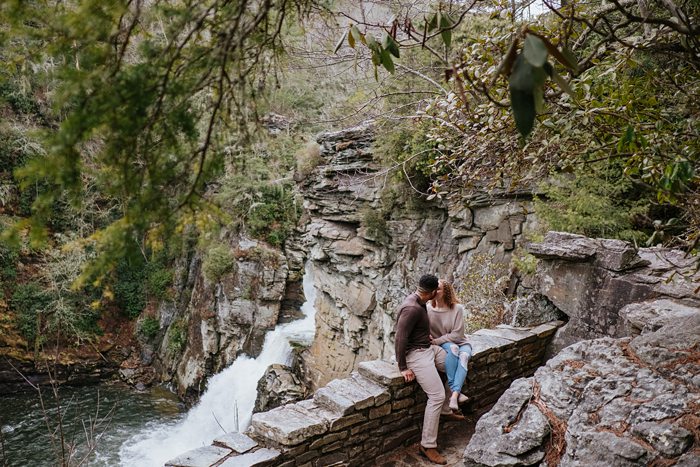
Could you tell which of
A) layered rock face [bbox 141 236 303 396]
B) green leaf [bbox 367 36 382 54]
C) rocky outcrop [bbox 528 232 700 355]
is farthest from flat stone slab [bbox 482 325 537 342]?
layered rock face [bbox 141 236 303 396]

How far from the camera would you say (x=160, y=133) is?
1.81 meters

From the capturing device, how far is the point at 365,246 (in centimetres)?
1201

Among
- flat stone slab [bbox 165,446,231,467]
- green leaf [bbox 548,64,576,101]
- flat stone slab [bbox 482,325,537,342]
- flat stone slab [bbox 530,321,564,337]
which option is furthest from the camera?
flat stone slab [bbox 530,321,564,337]

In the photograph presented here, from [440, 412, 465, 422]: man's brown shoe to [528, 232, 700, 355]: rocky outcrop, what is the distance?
1761 mm

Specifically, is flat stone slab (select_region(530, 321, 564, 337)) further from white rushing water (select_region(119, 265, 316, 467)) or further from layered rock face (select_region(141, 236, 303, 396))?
layered rock face (select_region(141, 236, 303, 396))

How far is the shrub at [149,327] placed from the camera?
18.7 metres

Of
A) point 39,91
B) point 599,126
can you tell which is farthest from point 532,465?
point 39,91

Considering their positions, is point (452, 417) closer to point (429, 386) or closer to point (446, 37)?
point (429, 386)

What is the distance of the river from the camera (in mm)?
12227

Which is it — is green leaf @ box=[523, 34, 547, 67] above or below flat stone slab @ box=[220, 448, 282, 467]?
above

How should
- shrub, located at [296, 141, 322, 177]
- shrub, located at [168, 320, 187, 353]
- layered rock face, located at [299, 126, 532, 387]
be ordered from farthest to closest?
shrub, located at [168, 320, 187, 353] < shrub, located at [296, 141, 322, 177] < layered rock face, located at [299, 126, 532, 387]

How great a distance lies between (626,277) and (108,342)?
61.4 ft

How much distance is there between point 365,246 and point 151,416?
358 inches

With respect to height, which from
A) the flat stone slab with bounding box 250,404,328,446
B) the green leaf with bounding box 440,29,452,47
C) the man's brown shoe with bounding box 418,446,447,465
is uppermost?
the green leaf with bounding box 440,29,452,47
